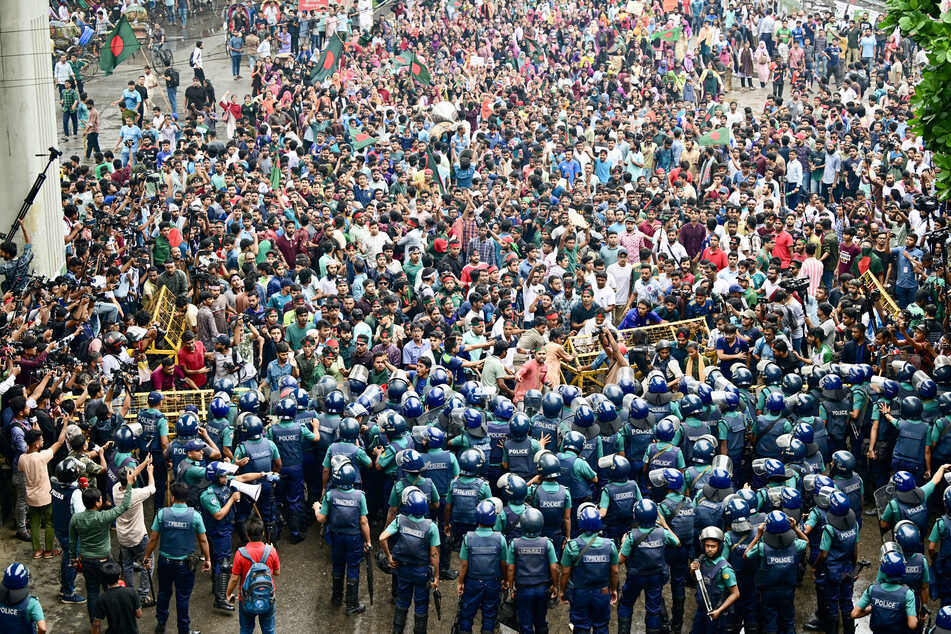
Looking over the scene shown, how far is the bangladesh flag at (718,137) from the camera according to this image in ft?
81.9

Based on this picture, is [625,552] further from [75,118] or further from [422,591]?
[75,118]

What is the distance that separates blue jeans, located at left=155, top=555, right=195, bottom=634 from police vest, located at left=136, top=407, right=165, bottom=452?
1957mm

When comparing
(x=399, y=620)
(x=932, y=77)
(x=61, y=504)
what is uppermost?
(x=932, y=77)

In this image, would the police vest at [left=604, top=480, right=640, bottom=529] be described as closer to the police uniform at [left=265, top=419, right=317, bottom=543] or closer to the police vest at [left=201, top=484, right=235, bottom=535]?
the police uniform at [left=265, top=419, right=317, bottom=543]

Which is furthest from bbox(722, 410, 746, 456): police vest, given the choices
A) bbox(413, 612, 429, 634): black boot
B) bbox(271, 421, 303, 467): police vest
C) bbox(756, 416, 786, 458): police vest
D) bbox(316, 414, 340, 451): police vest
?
bbox(271, 421, 303, 467): police vest

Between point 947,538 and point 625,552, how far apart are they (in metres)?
3.16

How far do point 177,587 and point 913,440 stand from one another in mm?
7877

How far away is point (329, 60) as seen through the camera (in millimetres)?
28250

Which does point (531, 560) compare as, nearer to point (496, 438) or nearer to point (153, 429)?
point (496, 438)

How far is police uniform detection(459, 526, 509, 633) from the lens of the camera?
11.3 m

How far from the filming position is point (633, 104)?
29.6 meters

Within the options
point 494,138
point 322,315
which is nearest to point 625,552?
point 322,315

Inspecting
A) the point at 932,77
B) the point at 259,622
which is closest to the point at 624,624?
the point at 259,622

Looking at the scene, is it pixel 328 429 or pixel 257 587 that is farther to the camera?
pixel 328 429
